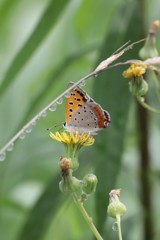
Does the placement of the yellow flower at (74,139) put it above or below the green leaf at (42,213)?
below

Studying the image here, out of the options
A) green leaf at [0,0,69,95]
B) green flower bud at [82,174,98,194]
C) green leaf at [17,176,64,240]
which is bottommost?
green flower bud at [82,174,98,194]

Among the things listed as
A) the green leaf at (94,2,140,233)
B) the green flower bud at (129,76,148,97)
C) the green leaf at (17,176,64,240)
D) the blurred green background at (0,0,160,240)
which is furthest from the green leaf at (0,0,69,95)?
the green flower bud at (129,76,148,97)

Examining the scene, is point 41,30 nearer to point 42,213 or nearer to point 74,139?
point 42,213

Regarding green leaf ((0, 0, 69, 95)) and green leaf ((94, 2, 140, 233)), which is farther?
green leaf ((0, 0, 69, 95))

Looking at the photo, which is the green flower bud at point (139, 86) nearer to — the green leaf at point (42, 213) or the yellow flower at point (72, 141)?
the yellow flower at point (72, 141)

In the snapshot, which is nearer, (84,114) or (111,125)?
(84,114)

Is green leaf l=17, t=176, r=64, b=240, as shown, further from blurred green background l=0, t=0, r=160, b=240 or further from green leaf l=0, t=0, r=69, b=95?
green leaf l=0, t=0, r=69, b=95

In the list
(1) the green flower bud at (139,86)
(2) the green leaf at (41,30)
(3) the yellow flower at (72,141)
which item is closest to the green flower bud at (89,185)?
(3) the yellow flower at (72,141)

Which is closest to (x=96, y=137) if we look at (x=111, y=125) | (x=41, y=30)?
(x=111, y=125)
